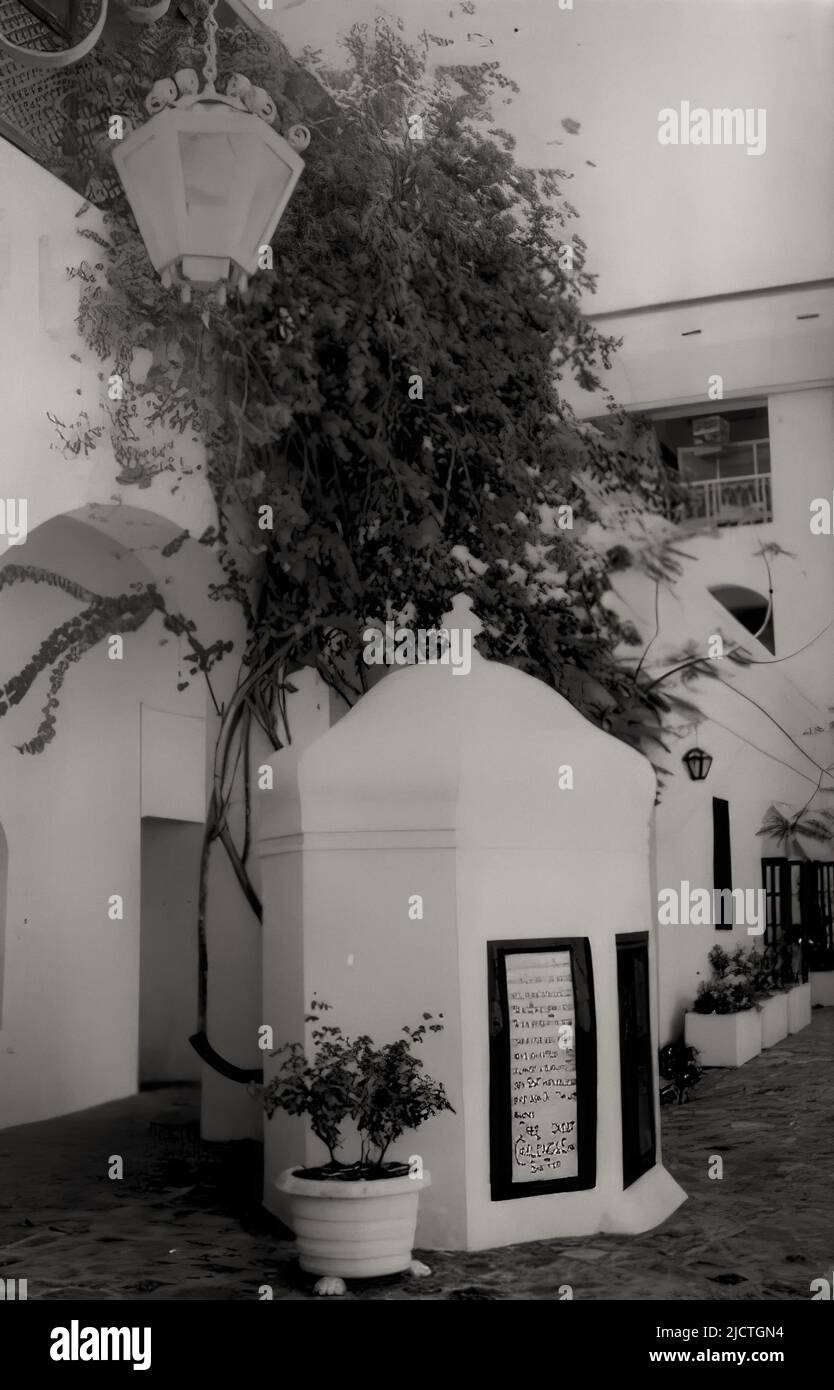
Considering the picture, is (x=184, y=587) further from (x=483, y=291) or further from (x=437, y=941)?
(x=437, y=941)

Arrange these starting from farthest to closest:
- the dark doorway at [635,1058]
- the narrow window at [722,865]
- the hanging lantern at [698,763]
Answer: the hanging lantern at [698,763]
the narrow window at [722,865]
the dark doorway at [635,1058]

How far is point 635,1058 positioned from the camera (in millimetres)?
6414

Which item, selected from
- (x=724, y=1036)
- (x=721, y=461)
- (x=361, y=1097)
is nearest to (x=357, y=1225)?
(x=361, y=1097)

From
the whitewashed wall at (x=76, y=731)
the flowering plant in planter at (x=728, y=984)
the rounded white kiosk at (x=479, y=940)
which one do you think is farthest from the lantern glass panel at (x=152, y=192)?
the flowering plant in planter at (x=728, y=984)

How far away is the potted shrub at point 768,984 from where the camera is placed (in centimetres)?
657

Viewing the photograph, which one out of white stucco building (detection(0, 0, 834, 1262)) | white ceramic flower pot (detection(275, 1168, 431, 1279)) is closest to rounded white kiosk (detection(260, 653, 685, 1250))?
white stucco building (detection(0, 0, 834, 1262))

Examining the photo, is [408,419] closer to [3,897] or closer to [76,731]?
[76,731]

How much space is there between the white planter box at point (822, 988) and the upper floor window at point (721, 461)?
2.06m

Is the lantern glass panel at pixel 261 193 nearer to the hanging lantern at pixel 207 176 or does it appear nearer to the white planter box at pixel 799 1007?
the hanging lantern at pixel 207 176

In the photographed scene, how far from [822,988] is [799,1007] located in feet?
0.62

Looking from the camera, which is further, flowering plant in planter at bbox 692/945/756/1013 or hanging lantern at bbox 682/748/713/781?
hanging lantern at bbox 682/748/713/781

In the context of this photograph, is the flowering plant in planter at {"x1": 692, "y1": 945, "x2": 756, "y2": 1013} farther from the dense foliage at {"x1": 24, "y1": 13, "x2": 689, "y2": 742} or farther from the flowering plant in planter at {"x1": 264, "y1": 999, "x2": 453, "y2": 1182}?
the flowering plant in planter at {"x1": 264, "y1": 999, "x2": 453, "y2": 1182}

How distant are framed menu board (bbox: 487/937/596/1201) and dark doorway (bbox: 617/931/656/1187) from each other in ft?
0.77

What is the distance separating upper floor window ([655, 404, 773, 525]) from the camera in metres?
6.64
